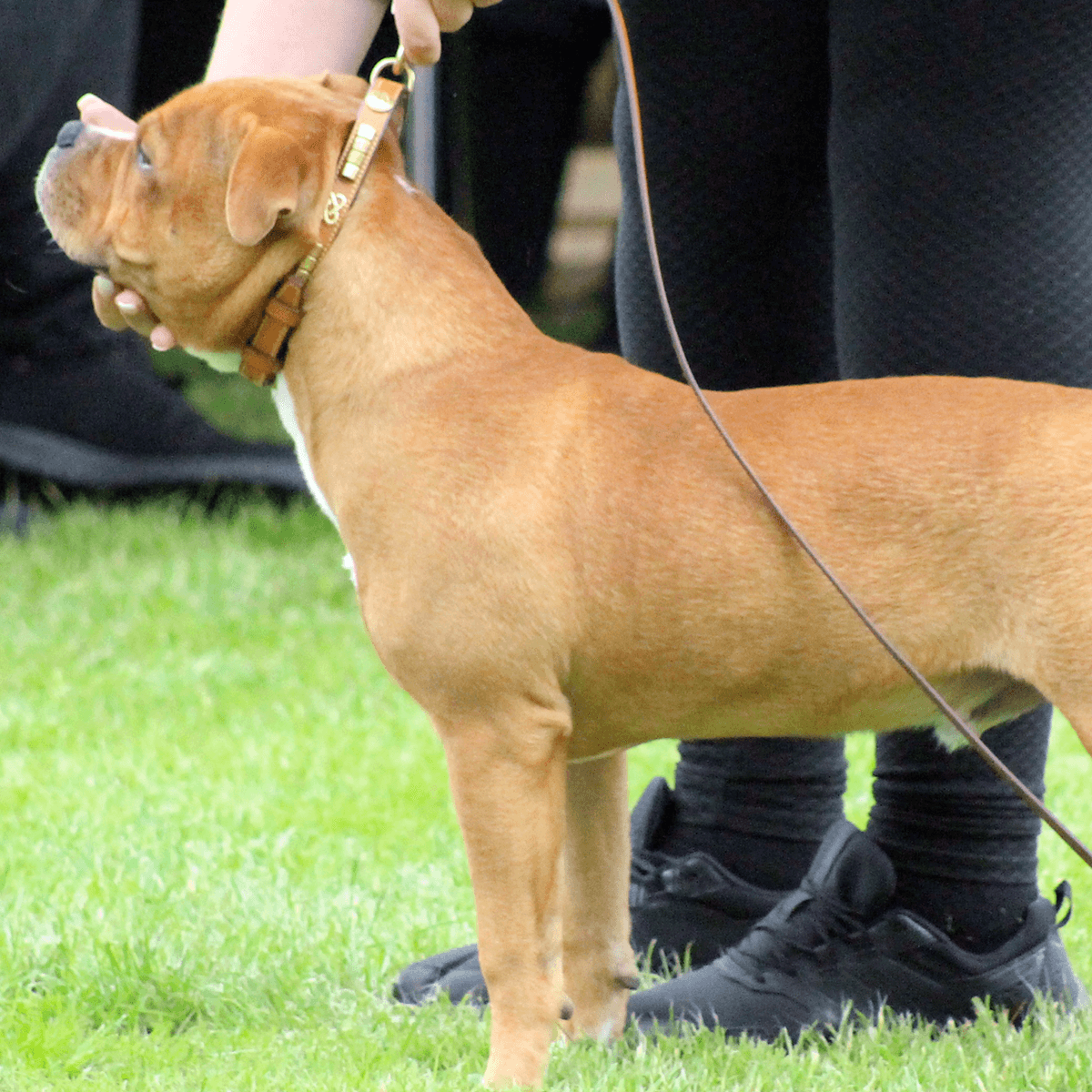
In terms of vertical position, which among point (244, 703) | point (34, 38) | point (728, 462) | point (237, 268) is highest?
point (34, 38)

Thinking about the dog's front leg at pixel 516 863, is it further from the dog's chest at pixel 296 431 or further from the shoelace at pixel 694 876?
the shoelace at pixel 694 876

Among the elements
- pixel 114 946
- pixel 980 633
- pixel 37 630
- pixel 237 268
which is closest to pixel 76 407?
pixel 37 630

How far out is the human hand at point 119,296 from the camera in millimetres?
1962

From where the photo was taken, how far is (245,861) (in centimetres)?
292

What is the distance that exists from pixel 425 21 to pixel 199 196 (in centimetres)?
33

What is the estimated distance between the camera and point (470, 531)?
5.87 ft

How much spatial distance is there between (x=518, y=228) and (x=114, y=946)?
5733 millimetres

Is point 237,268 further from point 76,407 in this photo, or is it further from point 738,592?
point 76,407

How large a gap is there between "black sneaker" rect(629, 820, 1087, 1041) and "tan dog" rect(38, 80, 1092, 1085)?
0.42 meters

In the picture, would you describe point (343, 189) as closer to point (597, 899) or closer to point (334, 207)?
point (334, 207)

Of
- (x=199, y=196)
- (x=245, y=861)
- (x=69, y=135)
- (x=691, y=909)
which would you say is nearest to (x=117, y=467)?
(x=245, y=861)

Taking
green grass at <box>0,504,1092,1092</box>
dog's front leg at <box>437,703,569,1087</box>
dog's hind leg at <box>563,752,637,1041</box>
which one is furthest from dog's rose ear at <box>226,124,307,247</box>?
green grass at <box>0,504,1092,1092</box>

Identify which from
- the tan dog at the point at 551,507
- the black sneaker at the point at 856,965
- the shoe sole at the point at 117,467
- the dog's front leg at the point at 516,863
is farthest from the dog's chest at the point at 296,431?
the shoe sole at the point at 117,467

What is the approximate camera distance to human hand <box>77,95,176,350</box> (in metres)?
1.96
